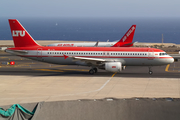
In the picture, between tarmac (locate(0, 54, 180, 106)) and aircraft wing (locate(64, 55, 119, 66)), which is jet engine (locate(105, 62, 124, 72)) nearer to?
aircraft wing (locate(64, 55, 119, 66))

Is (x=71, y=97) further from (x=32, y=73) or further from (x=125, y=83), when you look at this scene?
(x=32, y=73)

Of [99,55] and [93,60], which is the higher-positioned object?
[99,55]

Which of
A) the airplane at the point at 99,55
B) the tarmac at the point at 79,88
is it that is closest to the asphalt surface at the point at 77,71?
the tarmac at the point at 79,88

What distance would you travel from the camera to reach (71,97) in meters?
25.8

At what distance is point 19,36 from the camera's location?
143 feet

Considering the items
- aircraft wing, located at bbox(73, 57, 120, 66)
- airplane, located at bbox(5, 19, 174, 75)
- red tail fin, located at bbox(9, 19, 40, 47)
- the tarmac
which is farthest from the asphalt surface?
red tail fin, located at bbox(9, 19, 40, 47)

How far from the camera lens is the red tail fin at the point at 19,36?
43.6 meters

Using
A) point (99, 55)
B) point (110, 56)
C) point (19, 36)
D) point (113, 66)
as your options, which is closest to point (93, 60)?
point (99, 55)

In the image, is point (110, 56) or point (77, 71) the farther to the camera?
point (77, 71)

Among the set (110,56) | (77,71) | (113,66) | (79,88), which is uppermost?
(110,56)

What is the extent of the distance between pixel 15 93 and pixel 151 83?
15591 millimetres

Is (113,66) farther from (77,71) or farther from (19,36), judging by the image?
(19,36)

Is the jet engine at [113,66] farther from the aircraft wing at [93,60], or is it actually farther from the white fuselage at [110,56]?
the white fuselage at [110,56]

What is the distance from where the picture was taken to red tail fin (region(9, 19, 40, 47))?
43.6 metres
